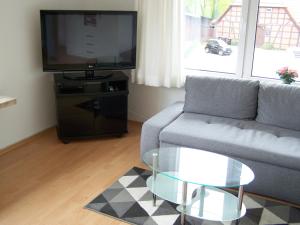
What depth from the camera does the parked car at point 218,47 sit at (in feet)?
12.6

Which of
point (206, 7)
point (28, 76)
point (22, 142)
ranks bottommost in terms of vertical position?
point (22, 142)

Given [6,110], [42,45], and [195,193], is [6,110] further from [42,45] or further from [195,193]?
[195,193]

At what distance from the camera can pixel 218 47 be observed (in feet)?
12.8

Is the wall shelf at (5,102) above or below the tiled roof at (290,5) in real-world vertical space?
below

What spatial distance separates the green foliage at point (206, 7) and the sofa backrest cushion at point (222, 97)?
80 centimetres

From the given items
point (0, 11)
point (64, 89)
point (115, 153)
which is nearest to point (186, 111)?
point (115, 153)

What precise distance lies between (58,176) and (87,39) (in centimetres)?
148

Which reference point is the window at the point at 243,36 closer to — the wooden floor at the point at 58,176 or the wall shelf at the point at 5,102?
the wooden floor at the point at 58,176

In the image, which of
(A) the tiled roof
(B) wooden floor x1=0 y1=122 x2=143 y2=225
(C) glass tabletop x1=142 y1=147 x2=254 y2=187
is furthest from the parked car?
(C) glass tabletop x1=142 y1=147 x2=254 y2=187

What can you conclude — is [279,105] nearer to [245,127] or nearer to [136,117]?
[245,127]

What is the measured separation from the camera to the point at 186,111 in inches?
138

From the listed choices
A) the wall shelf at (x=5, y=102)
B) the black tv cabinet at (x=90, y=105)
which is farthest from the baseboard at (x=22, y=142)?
the wall shelf at (x=5, y=102)

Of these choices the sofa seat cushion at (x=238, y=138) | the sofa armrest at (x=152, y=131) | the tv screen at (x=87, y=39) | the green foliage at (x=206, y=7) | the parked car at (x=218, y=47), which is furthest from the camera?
the parked car at (x=218, y=47)

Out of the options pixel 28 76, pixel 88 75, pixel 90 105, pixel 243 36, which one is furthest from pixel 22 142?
pixel 243 36
